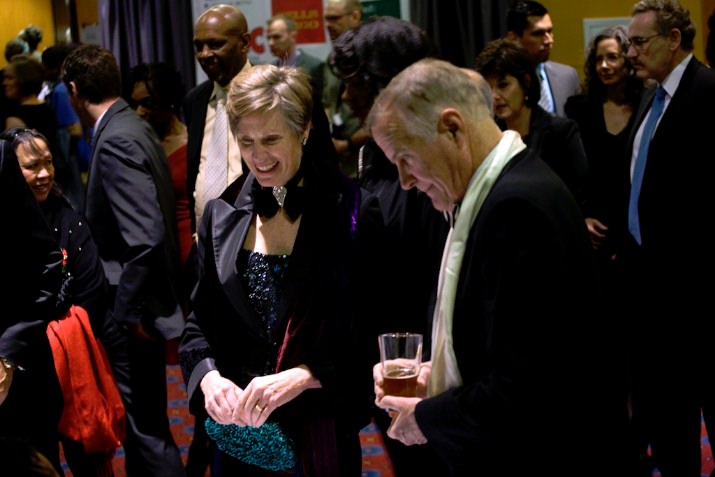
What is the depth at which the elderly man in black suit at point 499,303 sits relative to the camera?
1.63 metres

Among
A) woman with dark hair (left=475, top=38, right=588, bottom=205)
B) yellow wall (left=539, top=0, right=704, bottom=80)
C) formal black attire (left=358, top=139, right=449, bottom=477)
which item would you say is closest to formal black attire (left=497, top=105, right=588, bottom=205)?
woman with dark hair (left=475, top=38, right=588, bottom=205)

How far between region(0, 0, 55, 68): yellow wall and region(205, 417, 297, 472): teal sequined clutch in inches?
272

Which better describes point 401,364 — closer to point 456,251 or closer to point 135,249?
point 456,251

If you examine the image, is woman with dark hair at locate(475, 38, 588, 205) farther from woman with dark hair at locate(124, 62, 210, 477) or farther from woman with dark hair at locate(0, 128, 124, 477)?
woman with dark hair at locate(0, 128, 124, 477)

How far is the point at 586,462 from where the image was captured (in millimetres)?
1707

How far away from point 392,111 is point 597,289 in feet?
1.51

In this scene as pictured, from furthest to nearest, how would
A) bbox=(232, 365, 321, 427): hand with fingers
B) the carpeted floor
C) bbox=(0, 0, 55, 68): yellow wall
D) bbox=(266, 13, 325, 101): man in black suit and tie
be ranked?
1. bbox=(0, 0, 55, 68): yellow wall
2. bbox=(266, 13, 325, 101): man in black suit and tie
3. the carpeted floor
4. bbox=(232, 365, 321, 427): hand with fingers

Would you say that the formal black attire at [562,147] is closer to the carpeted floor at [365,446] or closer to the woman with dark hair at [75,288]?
the carpeted floor at [365,446]

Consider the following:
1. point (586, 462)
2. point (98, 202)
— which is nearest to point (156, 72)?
point (98, 202)

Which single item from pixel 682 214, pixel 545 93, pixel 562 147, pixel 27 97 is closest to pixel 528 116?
pixel 562 147

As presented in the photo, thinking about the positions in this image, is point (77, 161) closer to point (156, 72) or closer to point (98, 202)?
point (156, 72)

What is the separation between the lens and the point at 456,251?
1759 millimetres

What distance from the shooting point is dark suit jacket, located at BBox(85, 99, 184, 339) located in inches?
139

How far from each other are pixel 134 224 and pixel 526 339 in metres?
2.19
